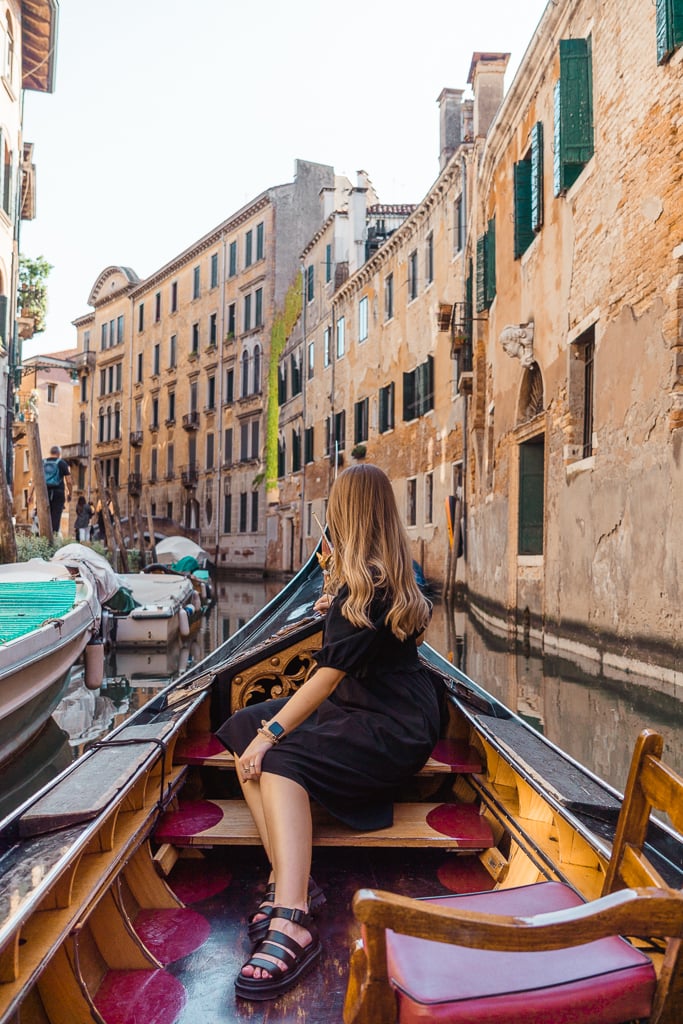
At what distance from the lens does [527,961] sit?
1.26m

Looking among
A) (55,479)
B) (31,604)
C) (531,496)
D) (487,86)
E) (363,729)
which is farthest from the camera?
(55,479)

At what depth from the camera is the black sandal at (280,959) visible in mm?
1807

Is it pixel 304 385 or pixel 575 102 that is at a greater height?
pixel 304 385

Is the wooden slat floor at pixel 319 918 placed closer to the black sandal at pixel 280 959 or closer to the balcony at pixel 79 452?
the black sandal at pixel 280 959

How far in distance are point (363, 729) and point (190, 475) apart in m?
31.9

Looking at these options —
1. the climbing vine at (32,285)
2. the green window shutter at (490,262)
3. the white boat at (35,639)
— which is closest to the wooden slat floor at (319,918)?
the white boat at (35,639)

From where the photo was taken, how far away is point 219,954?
203cm

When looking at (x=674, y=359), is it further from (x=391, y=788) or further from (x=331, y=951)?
(x=331, y=951)

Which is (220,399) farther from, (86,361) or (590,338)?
(590,338)

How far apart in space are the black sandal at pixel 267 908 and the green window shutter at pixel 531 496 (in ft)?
27.6

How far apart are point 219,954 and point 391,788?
1.94ft

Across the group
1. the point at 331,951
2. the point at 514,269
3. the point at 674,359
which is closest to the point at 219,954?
the point at 331,951

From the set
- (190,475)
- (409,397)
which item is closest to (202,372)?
(190,475)

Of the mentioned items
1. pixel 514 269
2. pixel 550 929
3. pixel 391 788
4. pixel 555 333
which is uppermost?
pixel 514 269
